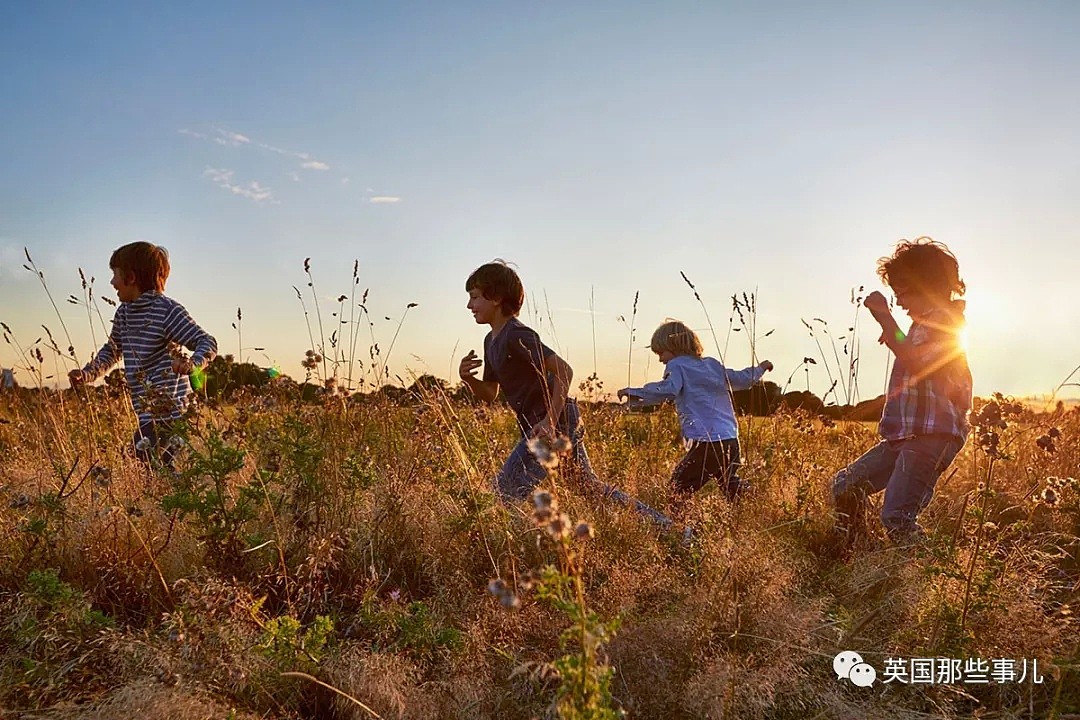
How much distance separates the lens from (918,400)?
13.7 ft

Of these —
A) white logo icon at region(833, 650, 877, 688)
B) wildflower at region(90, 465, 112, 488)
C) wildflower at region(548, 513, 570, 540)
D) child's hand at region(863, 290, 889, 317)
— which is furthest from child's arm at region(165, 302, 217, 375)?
wildflower at region(548, 513, 570, 540)

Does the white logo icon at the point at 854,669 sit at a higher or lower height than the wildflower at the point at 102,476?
lower

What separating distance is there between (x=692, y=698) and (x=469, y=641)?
75 centimetres

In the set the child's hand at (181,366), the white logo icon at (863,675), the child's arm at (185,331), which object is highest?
the child's arm at (185,331)

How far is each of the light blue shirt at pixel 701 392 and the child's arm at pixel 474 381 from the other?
86cm

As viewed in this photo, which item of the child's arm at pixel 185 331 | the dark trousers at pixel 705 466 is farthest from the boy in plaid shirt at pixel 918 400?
the child's arm at pixel 185 331

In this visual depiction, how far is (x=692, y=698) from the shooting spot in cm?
248

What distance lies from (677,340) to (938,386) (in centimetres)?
176

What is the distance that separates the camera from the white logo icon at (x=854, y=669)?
2.71m

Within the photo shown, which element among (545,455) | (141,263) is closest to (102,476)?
(141,263)

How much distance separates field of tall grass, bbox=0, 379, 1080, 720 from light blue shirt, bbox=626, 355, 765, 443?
85 centimetres

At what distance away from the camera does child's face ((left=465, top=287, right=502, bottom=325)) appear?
16.3 feet

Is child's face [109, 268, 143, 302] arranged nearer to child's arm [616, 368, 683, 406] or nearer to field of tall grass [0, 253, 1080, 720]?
field of tall grass [0, 253, 1080, 720]

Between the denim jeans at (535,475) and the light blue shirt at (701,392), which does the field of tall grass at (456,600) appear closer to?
the denim jeans at (535,475)
